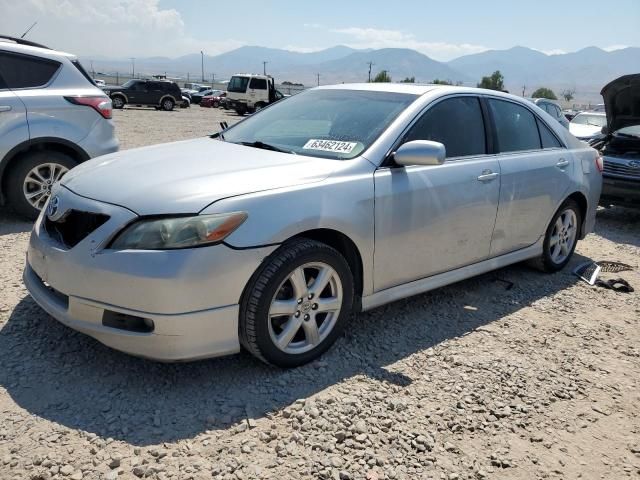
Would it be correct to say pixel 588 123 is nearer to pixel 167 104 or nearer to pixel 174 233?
pixel 174 233

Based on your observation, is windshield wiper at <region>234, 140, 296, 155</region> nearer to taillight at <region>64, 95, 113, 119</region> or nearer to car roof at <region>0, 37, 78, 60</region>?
taillight at <region>64, 95, 113, 119</region>

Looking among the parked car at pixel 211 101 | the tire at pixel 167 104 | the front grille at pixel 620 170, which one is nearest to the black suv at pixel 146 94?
the tire at pixel 167 104

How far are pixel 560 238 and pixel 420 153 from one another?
251 centimetres

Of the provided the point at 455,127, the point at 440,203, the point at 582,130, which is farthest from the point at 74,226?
the point at 582,130

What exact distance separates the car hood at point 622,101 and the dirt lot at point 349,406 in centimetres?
495

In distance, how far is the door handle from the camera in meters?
3.99

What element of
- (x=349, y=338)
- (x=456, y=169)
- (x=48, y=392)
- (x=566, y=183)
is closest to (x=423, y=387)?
(x=349, y=338)

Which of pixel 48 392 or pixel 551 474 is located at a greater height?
pixel 48 392

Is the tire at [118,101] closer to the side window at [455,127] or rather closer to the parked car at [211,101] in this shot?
the parked car at [211,101]

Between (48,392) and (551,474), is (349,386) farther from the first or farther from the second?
(48,392)

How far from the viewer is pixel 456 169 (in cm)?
385

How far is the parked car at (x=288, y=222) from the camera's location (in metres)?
2.69

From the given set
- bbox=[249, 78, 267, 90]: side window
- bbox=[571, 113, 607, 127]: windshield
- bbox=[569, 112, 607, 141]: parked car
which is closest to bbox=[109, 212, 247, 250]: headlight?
bbox=[569, 112, 607, 141]: parked car

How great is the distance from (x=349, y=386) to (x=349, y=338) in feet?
1.89
